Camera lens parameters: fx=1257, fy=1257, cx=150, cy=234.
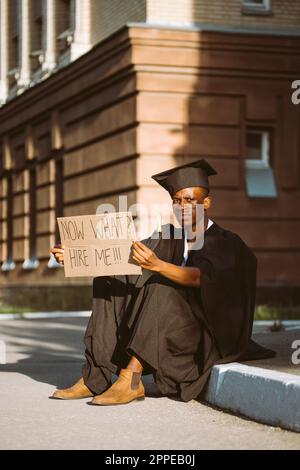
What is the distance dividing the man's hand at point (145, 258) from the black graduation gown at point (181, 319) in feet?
0.88

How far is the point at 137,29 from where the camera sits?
63.6ft

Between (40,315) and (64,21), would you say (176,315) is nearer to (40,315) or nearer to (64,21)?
(40,315)

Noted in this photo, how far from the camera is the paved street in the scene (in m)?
6.30

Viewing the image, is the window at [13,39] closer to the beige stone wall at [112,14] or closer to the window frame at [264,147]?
the beige stone wall at [112,14]

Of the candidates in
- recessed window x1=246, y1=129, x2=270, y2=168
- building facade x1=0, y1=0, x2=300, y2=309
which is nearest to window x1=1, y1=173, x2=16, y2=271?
building facade x1=0, y1=0, x2=300, y2=309

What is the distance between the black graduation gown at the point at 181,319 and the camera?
7777 millimetres

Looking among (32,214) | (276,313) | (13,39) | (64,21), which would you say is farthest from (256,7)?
(13,39)

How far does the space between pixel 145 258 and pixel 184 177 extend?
781mm

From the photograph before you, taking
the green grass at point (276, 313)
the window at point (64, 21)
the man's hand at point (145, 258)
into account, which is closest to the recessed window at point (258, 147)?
the green grass at point (276, 313)

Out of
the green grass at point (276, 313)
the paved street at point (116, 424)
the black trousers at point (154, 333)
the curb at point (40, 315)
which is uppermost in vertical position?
the black trousers at point (154, 333)

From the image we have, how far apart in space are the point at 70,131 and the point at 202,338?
1556cm

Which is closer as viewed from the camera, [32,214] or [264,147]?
[264,147]

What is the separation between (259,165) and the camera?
67.1 ft
